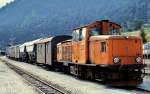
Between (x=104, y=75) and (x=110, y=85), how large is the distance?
25.3 inches

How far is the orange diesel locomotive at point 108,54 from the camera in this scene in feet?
75.3

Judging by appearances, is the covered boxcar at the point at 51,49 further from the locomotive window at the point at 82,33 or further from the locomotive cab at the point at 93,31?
the locomotive cab at the point at 93,31

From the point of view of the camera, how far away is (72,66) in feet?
96.8

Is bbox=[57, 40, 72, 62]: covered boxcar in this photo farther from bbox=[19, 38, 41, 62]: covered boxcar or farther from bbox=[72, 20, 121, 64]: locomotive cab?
bbox=[19, 38, 41, 62]: covered boxcar

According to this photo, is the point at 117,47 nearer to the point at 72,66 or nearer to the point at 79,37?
the point at 79,37

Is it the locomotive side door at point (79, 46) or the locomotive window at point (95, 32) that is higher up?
the locomotive window at point (95, 32)

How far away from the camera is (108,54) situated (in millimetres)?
23094

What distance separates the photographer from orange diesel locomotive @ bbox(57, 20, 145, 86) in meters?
22.9

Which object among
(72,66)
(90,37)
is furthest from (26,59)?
(90,37)

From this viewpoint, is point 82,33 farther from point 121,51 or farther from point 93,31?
point 121,51

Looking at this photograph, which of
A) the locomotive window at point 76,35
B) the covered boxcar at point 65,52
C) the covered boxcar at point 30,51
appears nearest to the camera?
the locomotive window at point 76,35

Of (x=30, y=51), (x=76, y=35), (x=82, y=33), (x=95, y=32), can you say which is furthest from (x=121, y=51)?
(x=30, y=51)

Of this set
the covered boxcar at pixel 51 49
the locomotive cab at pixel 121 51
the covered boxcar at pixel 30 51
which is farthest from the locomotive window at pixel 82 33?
the covered boxcar at pixel 30 51

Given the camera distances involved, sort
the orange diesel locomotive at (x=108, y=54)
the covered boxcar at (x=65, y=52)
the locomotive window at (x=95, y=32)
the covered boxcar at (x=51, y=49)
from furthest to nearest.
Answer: the covered boxcar at (x=51, y=49) → the covered boxcar at (x=65, y=52) → the locomotive window at (x=95, y=32) → the orange diesel locomotive at (x=108, y=54)
